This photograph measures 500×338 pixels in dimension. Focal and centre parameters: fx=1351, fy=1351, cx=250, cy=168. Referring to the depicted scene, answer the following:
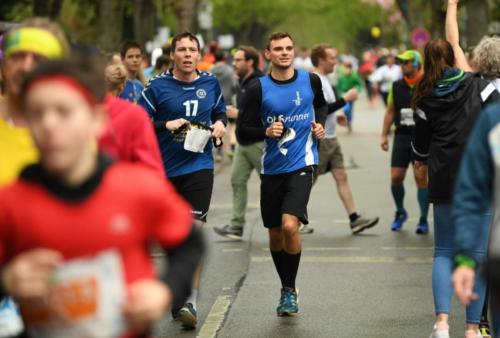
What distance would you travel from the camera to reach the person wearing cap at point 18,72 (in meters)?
4.36

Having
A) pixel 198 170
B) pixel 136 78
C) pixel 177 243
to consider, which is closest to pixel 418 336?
pixel 198 170

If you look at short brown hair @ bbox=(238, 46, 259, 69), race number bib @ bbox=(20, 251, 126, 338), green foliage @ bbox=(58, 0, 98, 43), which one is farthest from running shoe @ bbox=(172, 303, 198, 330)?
green foliage @ bbox=(58, 0, 98, 43)

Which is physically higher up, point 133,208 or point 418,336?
point 133,208

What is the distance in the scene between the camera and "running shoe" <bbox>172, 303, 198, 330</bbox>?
8.63 metres

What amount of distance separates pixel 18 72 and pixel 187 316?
4472mm

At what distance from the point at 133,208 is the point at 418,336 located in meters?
5.13

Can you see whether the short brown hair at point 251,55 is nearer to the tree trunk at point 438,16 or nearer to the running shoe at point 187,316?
the running shoe at point 187,316

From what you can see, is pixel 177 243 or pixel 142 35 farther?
pixel 142 35

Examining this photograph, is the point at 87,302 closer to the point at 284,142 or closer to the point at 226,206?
the point at 284,142

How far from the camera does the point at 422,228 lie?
13688mm

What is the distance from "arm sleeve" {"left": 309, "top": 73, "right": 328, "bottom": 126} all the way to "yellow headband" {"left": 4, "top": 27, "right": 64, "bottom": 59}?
5155 millimetres

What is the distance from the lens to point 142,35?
43.6m

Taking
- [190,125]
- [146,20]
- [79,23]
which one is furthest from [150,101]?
[79,23]

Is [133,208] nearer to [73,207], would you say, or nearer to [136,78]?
[73,207]
